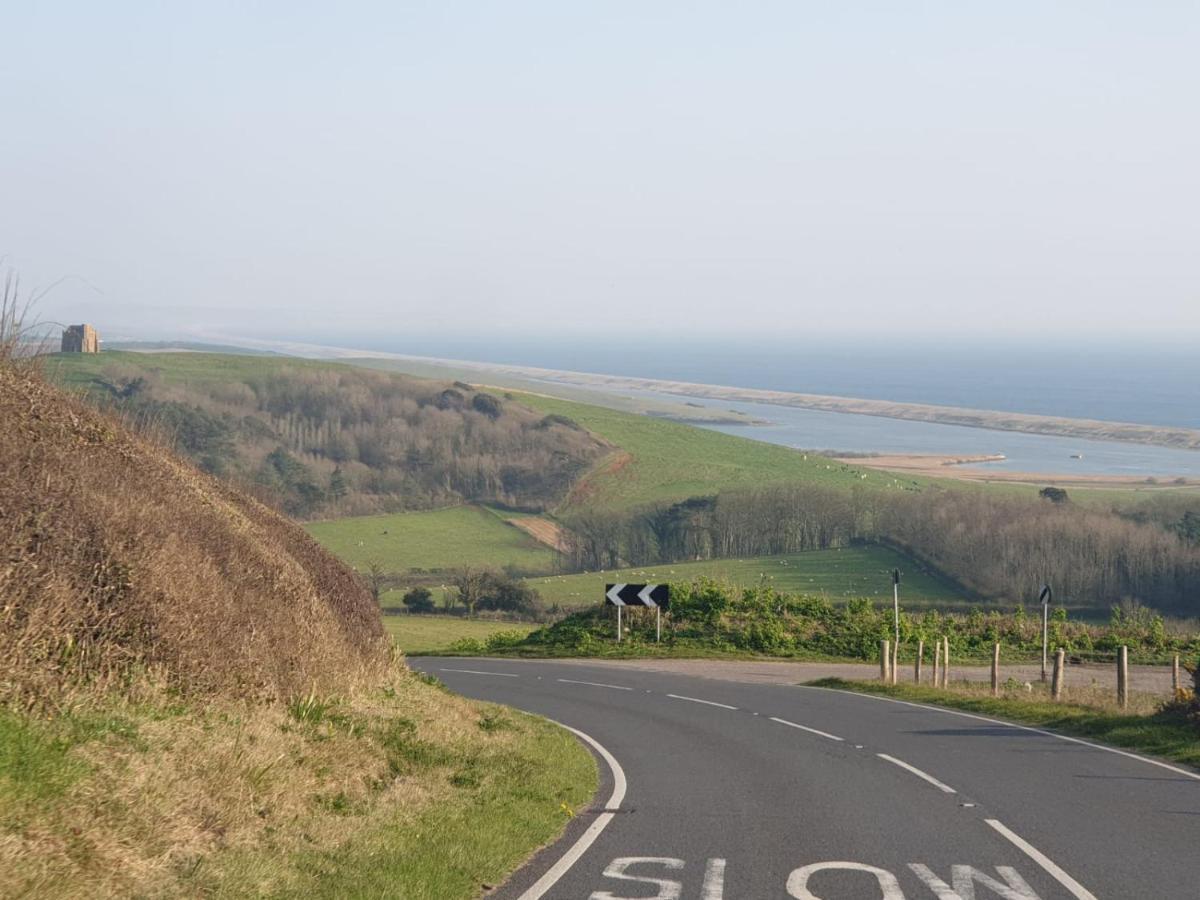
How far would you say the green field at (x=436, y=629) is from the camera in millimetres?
48188

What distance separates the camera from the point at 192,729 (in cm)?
1107

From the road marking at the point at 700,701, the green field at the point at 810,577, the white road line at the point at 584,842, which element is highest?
the white road line at the point at 584,842

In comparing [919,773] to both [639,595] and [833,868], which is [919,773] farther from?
[639,595]

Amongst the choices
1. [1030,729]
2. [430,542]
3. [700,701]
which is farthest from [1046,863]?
[430,542]

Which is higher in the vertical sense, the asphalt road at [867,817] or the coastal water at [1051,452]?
the asphalt road at [867,817]

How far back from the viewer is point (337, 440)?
150 meters

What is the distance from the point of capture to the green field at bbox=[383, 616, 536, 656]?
48188 mm

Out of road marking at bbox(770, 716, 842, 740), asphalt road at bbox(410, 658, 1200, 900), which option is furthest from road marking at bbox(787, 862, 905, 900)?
road marking at bbox(770, 716, 842, 740)

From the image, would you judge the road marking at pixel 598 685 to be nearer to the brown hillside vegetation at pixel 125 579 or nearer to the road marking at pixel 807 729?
the road marking at pixel 807 729

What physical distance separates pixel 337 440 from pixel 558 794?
13935cm

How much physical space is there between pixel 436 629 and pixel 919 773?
134ft

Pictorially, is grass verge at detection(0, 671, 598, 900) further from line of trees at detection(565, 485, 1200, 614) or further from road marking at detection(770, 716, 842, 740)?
line of trees at detection(565, 485, 1200, 614)

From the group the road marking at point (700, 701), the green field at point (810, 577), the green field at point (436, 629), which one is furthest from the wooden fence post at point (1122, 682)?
the green field at point (810, 577)

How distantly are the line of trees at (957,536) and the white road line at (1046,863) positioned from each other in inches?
2581
